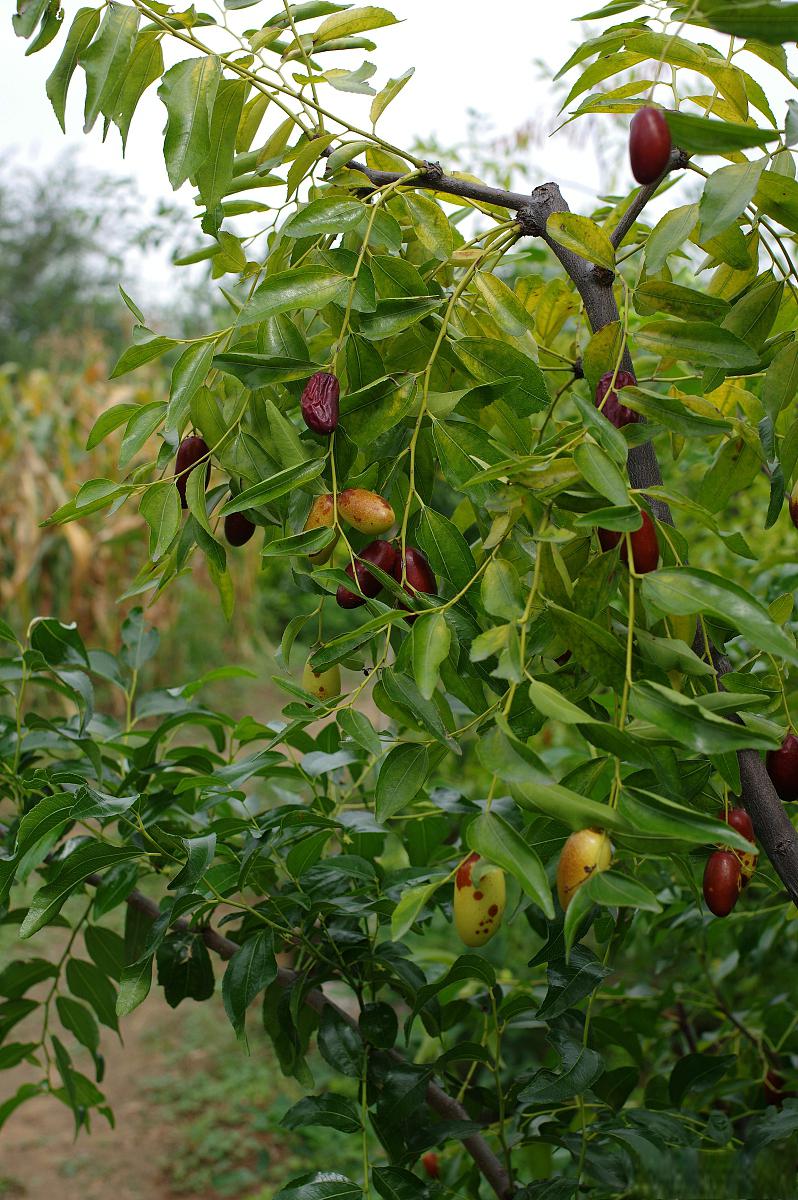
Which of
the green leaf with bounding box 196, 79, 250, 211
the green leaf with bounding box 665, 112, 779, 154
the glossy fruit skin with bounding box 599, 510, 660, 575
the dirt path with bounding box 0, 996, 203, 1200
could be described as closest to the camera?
the green leaf with bounding box 665, 112, 779, 154

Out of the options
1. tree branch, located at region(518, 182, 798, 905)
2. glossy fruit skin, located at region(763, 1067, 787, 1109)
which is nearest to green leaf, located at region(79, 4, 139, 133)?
tree branch, located at region(518, 182, 798, 905)

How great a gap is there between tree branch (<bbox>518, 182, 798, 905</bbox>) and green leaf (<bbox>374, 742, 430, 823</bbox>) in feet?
0.60

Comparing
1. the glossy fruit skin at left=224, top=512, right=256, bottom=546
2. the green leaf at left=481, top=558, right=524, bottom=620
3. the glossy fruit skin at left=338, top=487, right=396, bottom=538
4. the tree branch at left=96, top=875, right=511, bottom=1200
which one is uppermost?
the glossy fruit skin at left=338, top=487, right=396, bottom=538

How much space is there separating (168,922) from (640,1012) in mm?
467

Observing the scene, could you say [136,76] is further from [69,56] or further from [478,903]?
[478,903]

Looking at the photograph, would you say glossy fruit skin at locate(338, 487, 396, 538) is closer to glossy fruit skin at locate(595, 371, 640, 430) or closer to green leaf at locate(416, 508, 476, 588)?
green leaf at locate(416, 508, 476, 588)

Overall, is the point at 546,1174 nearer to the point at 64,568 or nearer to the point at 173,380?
the point at 173,380

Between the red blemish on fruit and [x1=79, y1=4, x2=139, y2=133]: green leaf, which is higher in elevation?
[x1=79, y1=4, x2=139, y2=133]: green leaf

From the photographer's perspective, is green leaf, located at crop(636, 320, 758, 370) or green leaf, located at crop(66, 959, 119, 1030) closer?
green leaf, located at crop(636, 320, 758, 370)

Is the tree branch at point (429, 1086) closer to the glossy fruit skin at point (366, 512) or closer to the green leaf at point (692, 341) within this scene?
the glossy fruit skin at point (366, 512)

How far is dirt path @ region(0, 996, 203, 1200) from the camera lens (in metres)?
2.20

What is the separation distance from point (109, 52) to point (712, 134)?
365mm

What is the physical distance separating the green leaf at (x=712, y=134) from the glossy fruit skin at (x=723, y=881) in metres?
0.35

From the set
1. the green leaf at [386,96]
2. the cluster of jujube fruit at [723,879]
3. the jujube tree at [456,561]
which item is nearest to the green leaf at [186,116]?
the jujube tree at [456,561]
